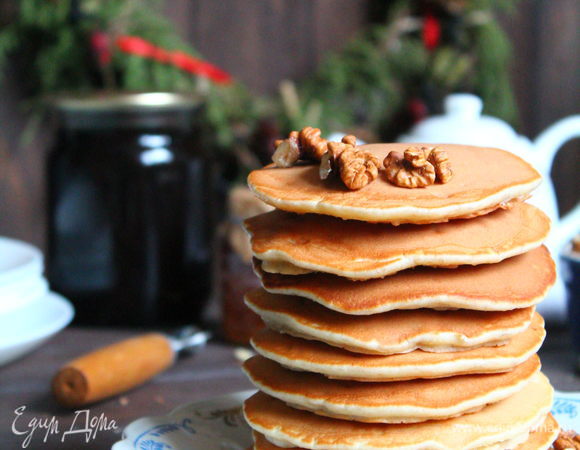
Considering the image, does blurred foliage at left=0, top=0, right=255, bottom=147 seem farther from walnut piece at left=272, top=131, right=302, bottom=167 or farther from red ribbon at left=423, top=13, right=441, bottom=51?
walnut piece at left=272, top=131, right=302, bottom=167

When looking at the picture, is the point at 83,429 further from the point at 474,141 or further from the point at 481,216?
the point at 474,141

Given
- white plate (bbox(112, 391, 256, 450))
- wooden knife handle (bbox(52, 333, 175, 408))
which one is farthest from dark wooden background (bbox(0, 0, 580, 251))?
white plate (bbox(112, 391, 256, 450))

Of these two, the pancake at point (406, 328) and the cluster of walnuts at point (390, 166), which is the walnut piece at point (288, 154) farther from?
the pancake at point (406, 328)

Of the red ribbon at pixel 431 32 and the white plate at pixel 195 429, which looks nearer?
the white plate at pixel 195 429

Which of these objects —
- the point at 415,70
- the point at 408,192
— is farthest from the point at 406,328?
the point at 415,70

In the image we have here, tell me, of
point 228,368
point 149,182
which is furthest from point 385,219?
point 149,182

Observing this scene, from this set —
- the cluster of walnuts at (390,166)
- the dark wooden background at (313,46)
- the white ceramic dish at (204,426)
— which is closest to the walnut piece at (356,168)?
the cluster of walnuts at (390,166)
